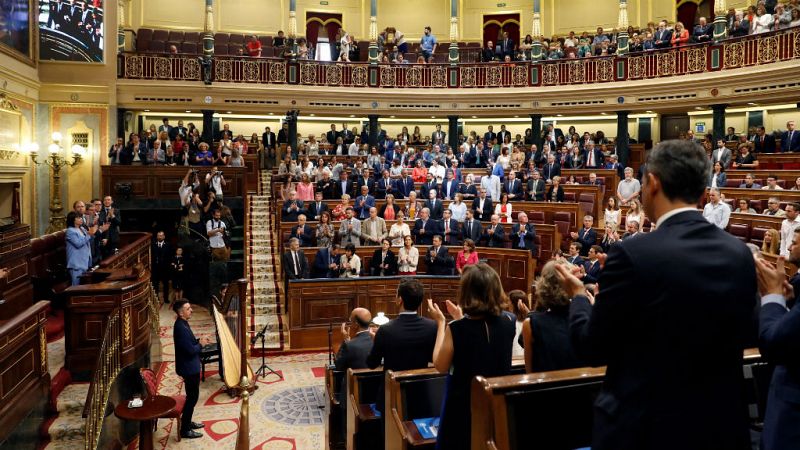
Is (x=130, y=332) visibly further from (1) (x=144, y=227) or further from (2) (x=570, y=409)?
(1) (x=144, y=227)

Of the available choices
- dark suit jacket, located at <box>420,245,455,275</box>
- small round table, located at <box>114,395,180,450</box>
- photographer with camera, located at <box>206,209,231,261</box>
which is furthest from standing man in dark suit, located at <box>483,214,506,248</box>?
small round table, located at <box>114,395,180,450</box>

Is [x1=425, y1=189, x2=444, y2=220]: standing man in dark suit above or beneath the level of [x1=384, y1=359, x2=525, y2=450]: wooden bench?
above

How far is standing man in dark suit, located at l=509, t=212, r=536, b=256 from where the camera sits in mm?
9898

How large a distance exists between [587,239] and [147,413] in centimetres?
719

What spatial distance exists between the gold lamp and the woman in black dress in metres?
11.2

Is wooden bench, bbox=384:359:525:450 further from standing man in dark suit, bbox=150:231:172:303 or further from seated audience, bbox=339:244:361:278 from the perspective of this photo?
standing man in dark suit, bbox=150:231:172:303

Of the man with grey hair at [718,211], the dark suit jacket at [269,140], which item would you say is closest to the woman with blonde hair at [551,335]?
the man with grey hair at [718,211]

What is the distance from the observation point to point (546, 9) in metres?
19.8

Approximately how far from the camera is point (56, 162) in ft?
38.7

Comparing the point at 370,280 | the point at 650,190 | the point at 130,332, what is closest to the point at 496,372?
the point at 650,190

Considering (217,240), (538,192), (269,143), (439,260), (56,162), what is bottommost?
(439,260)

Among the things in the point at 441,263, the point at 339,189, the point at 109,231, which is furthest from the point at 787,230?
the point at 109,231

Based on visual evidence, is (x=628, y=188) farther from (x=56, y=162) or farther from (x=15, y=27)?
(x=15, y=27)

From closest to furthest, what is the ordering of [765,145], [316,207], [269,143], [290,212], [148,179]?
[290,212]
[316,207]
[148,179]
[765,145]
[269,143]
